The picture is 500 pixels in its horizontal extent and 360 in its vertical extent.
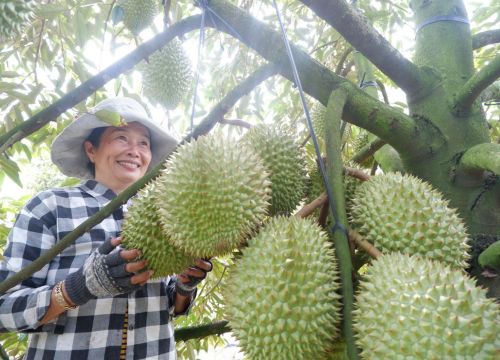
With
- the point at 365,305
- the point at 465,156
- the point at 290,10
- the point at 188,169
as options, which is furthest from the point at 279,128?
the point at 290,10

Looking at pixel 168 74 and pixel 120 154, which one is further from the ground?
pixel 168 74

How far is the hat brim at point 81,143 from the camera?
2105mm

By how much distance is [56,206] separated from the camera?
1975mm

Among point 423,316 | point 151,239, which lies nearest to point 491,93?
point 423,316

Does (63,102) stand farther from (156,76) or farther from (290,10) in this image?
(290,10)

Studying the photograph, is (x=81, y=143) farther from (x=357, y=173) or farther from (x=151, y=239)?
(x=357, y=173)

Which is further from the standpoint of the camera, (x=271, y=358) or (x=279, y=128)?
(x=279, y=128)

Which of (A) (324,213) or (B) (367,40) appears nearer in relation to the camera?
(A) (324,213)

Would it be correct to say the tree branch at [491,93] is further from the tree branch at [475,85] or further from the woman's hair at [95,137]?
the woman's hair at [95,137]

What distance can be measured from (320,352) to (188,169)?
19.7 inches

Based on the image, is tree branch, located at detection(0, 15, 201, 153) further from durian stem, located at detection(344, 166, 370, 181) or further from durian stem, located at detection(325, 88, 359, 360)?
durian stem, located at detection(344, 166, 370, 181)

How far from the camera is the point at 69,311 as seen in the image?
1859 mm

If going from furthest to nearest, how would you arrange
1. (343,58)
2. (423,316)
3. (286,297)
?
(343,58)
(286,297)
(423,316)

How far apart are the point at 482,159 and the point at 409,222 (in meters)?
0.29
